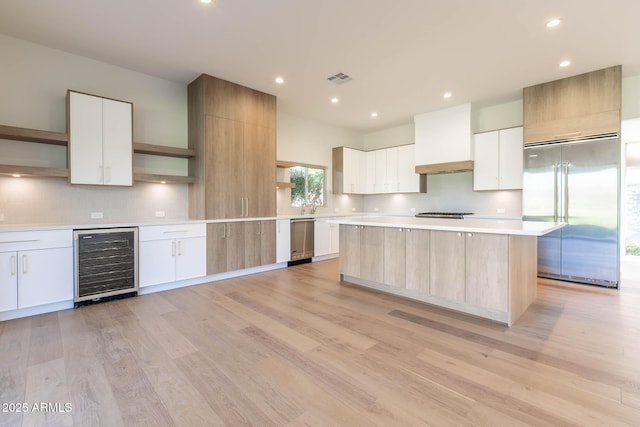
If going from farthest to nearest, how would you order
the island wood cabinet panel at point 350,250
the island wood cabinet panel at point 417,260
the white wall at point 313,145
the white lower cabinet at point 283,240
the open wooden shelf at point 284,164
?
the white wall at point 313,145 → the open wooden shelf at point 284,164 → the white lower cabinet at point 283,240 → the island wood cabinet panel at point 350,250 → the island wood cabinet panel at point 417,260

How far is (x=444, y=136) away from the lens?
561 centimetres

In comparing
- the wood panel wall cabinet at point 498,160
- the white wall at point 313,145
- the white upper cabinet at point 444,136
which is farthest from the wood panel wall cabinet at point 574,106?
the white wall at point 313,145

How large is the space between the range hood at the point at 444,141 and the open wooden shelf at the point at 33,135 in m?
5.54

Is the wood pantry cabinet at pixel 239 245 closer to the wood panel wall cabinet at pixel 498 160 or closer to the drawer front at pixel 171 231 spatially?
the drawer front at pixel 171 231

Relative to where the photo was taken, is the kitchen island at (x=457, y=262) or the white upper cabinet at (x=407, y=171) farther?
the white upper cabinet at (x=407, y=171)

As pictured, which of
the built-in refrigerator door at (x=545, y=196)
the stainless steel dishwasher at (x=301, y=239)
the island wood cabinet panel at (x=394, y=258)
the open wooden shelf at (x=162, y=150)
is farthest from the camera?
the stainless steel dishwasher at (x=301, y=239)

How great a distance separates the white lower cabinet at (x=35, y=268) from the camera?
284cm

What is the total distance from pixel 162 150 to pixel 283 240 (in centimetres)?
230

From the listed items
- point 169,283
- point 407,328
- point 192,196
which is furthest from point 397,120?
point 169,283

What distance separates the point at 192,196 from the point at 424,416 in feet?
13.3

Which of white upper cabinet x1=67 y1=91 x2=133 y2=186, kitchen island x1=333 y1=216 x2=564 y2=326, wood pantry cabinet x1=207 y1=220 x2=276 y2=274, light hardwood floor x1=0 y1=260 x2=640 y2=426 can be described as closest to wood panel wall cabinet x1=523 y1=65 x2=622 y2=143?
kitchen island x1=333 y1=216 x2=564 y2=326

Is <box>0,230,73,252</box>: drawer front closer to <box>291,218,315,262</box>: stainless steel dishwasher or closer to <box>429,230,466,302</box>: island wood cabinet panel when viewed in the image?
<box>291,218,315,262</box>: stainless steel dishwasher

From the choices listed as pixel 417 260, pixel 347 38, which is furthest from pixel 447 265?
pixel 347 38

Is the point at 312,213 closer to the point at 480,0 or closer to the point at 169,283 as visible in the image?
the point at 169,283
